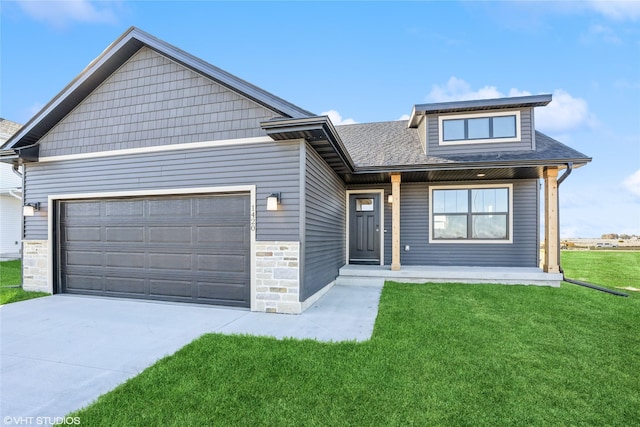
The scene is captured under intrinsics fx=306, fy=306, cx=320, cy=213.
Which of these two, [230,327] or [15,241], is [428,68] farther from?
[15,241]

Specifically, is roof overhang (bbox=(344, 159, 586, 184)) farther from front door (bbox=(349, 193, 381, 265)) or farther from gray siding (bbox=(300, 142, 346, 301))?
gray siding (bbox=(300, 142, 346, 301))

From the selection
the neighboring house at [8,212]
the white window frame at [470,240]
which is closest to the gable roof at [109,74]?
the white window frame at [470,240]

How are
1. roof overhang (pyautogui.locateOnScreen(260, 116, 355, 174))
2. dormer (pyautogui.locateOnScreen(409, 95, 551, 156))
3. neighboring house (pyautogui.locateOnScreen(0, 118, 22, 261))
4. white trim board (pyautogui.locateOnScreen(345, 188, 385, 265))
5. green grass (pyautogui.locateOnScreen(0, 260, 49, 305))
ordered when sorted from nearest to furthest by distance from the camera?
roof overhang (pyautogui.locateOnScreen(260, 116, 355, 174)), green grass (pyautogui.locateOnScreen(0, 260, 49, 305)), dormer (pyautogui.locateOnScreen(409, 95, 551, 156)), white trim board (pyautogui.locateOnScreen(345, 188, 385, 265)), neighboring house (pyautogui.locateOnScreen(0, 118, 22, 261))

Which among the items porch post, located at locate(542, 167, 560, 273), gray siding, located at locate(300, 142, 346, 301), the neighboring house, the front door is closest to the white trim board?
the front door

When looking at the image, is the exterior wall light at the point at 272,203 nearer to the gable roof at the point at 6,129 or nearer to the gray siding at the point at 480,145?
the gray siding at the point at 480,145

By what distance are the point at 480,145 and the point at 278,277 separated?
6493 mm

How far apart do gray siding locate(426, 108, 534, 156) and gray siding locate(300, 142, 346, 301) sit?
2.79m

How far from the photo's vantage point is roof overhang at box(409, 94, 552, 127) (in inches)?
303

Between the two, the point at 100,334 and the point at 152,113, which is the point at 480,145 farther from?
the point at 100,334

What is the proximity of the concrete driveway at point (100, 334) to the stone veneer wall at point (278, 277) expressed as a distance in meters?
0.20

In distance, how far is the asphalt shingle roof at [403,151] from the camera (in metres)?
7.24

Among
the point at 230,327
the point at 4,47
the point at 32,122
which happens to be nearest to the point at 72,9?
the point at 4,47

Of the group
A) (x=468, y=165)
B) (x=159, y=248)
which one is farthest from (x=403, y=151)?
(x=159, y=248)

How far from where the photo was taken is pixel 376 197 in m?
8.99
